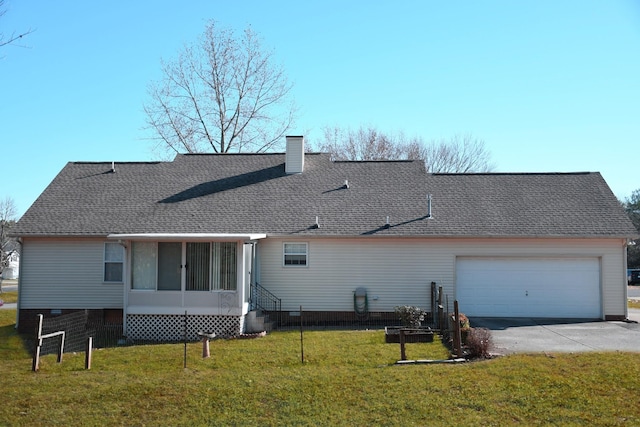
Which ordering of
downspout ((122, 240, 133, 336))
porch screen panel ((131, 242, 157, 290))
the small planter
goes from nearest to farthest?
the small planter
downspout ((122, 240, 133, 336))
porch screen panel ((131, 242, 157, 290))

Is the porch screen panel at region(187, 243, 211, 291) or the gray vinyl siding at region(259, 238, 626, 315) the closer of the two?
the porch screen panel at region(187, 243, 211, 291)

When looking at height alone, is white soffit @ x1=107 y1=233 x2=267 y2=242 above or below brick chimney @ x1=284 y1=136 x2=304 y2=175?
below

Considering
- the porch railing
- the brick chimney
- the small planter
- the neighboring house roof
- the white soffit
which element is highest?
the brick chimney

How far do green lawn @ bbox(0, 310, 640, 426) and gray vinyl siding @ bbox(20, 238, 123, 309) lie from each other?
604 cm

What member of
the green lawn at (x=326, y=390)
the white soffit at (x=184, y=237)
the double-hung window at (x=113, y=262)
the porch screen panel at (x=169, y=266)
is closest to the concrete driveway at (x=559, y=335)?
the green lawn at (x=326, y=390)

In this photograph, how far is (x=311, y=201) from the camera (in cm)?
2078

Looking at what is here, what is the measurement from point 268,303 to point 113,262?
510 cm

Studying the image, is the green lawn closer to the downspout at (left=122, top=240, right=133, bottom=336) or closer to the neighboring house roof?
the downspout at (left=122, top=240, right=133, bottom=336)

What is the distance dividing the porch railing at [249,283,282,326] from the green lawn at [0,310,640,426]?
18.3 feet

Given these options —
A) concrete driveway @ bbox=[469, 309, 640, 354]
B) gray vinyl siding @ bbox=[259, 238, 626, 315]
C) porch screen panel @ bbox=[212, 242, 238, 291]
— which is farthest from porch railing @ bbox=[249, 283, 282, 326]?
concrete driveway @ bbox=[469, 309, 640, 354]

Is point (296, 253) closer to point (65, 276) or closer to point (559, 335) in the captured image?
point (65, 276)

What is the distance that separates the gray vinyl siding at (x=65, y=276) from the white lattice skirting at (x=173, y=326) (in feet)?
8.96

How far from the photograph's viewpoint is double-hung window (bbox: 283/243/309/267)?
19109 millimetres

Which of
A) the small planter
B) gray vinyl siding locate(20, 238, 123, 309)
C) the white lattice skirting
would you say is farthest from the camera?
gray vinyl siding locate(20, 238, 123, 309)
